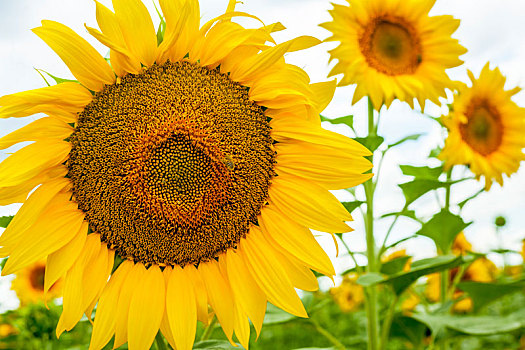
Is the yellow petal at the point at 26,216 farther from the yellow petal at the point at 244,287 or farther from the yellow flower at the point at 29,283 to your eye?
the yellow flower at the point at 29,283

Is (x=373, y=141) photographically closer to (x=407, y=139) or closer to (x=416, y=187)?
(x=416, y=187)

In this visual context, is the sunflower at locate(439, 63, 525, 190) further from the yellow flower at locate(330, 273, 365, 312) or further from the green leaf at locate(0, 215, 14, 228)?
the green leaf at locate(0, 215, 14, 228)

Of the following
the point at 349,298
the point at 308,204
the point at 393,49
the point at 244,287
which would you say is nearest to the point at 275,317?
the point at 244,287

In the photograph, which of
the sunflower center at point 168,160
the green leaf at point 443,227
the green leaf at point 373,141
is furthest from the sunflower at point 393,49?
the sunflower center at point 168,160

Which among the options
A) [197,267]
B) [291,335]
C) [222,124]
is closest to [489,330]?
[197,267]

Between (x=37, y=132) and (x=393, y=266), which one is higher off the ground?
(x=37, y=132)

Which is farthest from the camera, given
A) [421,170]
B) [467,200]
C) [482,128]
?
[482,128]
